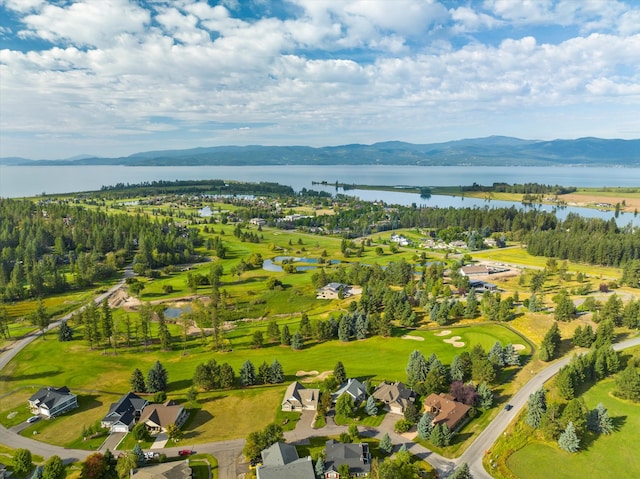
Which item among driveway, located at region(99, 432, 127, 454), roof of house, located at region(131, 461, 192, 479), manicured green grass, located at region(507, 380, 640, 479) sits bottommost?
driveway, located at region(99, 432, 127, 454)

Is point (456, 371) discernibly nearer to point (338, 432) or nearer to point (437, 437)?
point (437, 437)

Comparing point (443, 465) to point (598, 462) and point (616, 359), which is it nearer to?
point (598, 462)

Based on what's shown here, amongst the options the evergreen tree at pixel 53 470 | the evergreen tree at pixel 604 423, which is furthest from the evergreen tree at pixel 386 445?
the evergreen tree at pixel 53 470

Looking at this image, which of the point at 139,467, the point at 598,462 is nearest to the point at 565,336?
the point at 598,462

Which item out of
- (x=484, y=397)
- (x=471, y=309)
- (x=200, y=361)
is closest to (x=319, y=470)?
(x=484, y=397)

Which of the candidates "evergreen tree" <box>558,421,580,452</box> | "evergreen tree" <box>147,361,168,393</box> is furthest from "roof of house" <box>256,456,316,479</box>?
"evergreen tree" <box>558,421,580,452</box>

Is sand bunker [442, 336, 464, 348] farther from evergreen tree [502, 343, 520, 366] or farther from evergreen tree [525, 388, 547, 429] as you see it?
evergreen tree [525, 388, 547, 429]

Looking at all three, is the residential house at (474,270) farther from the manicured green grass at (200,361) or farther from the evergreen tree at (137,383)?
the evergreen tree at (137,383)
